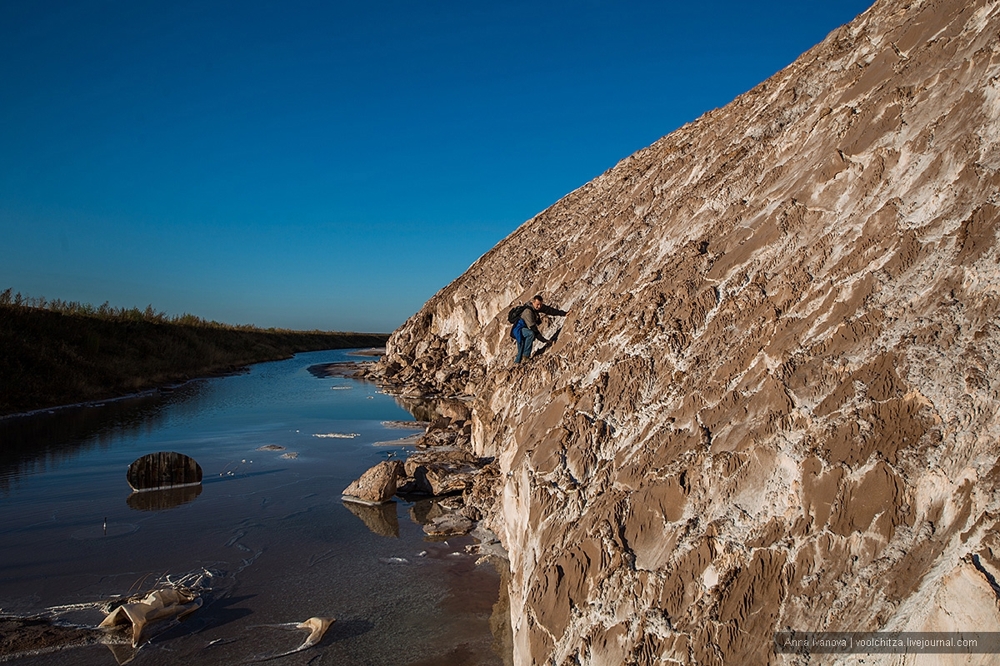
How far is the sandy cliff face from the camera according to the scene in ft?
11.3

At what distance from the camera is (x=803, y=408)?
415cm

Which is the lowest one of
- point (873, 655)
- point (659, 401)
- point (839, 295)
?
point (873, 655)

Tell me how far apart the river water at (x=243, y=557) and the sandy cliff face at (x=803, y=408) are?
1.24 meters

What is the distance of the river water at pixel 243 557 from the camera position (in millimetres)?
5391

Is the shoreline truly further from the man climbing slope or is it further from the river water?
the man climbing slope

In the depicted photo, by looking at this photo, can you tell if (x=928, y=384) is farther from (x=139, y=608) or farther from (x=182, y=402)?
(x=182, y=402)

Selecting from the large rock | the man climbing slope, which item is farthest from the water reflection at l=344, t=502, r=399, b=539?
the man climbing slope

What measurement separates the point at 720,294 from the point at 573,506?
248cm

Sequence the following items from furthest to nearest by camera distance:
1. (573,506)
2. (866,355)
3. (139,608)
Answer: (139,608)
(573,506)
(866,355)

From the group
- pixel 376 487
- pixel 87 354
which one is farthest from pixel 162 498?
A: pixel 87 354

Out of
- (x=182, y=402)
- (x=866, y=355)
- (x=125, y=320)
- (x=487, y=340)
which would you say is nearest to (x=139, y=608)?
(x=866, y=355)

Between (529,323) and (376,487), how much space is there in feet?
12.8

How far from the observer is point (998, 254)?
154 inches

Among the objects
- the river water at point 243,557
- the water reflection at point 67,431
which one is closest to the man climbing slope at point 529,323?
the river water at point 243,557
